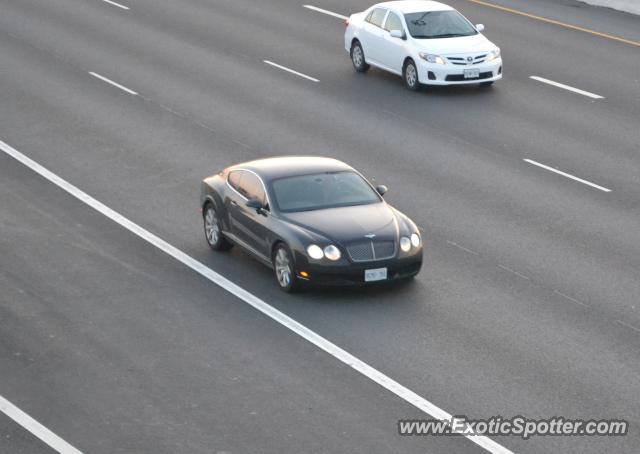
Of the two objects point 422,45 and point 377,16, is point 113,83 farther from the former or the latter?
point 422,45

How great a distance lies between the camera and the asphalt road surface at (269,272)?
14.0 m

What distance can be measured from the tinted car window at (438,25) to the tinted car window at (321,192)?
1105 centimetres

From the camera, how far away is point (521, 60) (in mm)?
31250

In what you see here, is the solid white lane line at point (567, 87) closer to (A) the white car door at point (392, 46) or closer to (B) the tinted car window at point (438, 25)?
(B) the tinted car window at point (438, 25)

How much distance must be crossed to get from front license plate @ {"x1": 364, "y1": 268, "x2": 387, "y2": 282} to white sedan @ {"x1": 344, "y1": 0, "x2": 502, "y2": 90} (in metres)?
11.6

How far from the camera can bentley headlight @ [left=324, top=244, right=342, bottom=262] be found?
17.2 meters

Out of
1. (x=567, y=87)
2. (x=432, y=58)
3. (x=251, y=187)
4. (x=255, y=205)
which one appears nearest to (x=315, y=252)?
(x=255, y=205)

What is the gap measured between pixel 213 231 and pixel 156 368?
4607 mm

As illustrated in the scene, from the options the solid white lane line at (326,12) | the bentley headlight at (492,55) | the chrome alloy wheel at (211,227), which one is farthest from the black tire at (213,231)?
the solid white lane line at (326,12)

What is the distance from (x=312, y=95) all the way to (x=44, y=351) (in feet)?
45.9

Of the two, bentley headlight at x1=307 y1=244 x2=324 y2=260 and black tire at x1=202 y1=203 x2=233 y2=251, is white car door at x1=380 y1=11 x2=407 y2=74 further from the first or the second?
bentley headlight at x1=307 y1=244 x2=324 y2=260

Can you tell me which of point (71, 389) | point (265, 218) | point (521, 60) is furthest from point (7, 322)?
point (521, 60)

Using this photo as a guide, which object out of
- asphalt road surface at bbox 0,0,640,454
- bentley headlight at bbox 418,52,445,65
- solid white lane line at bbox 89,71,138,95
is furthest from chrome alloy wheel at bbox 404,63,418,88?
solid white lane line at bbox 89,71,138,95

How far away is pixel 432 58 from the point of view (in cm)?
2839
